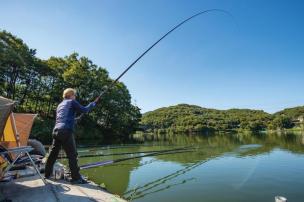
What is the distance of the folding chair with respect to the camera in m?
4.94

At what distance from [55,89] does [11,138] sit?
3677cm

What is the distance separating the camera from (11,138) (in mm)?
8219

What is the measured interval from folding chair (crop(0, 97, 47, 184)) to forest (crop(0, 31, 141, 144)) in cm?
2330

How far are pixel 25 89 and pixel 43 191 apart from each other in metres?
40.6

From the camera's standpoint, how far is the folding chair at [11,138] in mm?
4941

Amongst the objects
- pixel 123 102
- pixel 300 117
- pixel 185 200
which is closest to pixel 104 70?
pixel 123 102

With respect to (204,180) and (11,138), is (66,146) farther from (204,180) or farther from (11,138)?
(204,180)

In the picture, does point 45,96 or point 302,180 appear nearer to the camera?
point 302,180

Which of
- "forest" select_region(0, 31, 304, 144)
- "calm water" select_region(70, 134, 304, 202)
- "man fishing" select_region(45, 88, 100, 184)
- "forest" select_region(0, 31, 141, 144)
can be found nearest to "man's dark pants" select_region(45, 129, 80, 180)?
"man fishing" select_region(45, 88, 100, 184)

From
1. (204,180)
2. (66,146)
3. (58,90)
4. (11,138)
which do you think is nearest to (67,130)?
(66,146)

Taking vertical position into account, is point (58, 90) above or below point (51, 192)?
above

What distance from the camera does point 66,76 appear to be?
42969 millimetres

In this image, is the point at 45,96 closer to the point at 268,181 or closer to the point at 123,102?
the point at 123,102

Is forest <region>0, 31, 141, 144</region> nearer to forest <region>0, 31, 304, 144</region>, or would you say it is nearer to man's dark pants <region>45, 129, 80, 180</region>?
forest <region>0, 31, 304, 144</region>
